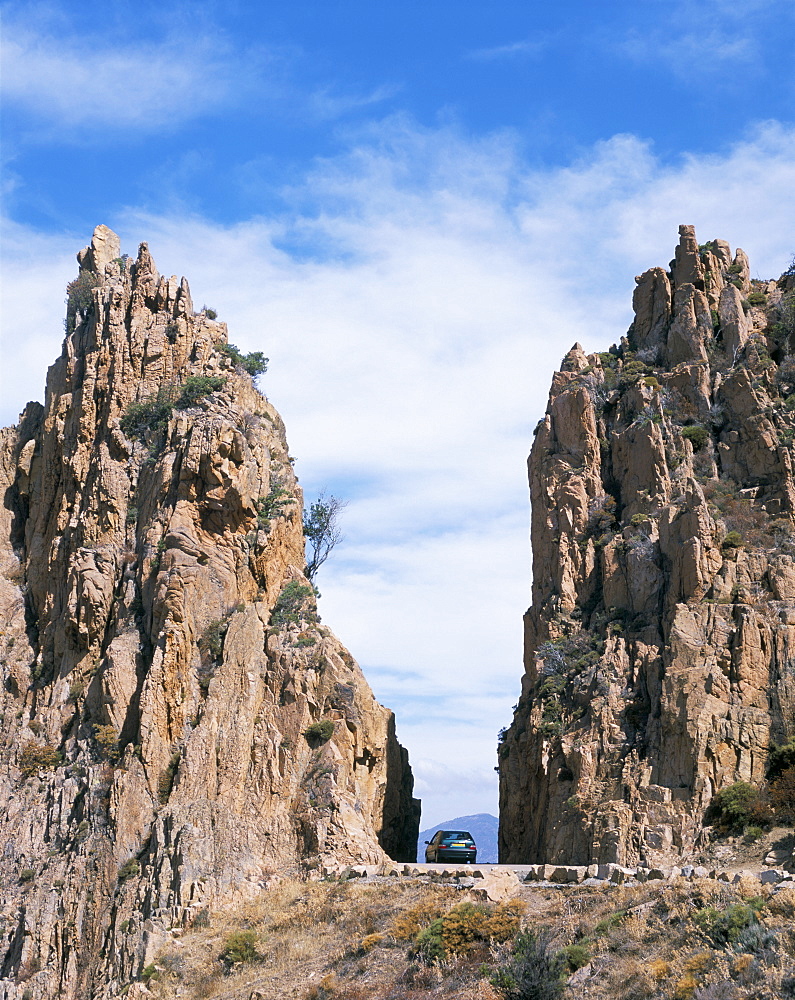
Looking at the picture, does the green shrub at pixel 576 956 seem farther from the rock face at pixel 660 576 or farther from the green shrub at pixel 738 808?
the green shrub at pixel 738 808

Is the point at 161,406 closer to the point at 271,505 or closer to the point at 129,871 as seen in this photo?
the point at 271,505

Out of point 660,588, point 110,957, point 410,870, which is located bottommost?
point 110,957

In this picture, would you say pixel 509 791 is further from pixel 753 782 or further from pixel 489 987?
pixel 489 987

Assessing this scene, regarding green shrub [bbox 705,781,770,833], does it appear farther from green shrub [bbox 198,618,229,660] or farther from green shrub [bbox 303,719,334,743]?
green shrub [bbox 198,618,229,660]

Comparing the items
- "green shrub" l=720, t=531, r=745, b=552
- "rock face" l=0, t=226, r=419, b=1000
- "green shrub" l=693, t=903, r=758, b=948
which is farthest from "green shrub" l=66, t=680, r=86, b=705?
"green shrub" l=693, t=903, r=758, b=948

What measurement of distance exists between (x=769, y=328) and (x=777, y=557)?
14472mm

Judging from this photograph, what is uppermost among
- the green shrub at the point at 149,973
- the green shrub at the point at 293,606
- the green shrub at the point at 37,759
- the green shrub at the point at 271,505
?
the green shrub at the point at 271,505

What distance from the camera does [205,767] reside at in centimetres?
4550

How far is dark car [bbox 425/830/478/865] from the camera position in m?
45.8

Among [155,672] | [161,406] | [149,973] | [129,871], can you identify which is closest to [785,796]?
[149,973]

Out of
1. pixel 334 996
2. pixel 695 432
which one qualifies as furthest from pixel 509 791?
pixel 334 996

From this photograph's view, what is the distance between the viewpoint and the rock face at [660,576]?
139 ft

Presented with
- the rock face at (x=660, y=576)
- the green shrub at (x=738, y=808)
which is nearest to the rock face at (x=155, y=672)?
the rock face at (x=660, y=576)

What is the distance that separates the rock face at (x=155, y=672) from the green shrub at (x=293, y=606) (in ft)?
0.31
